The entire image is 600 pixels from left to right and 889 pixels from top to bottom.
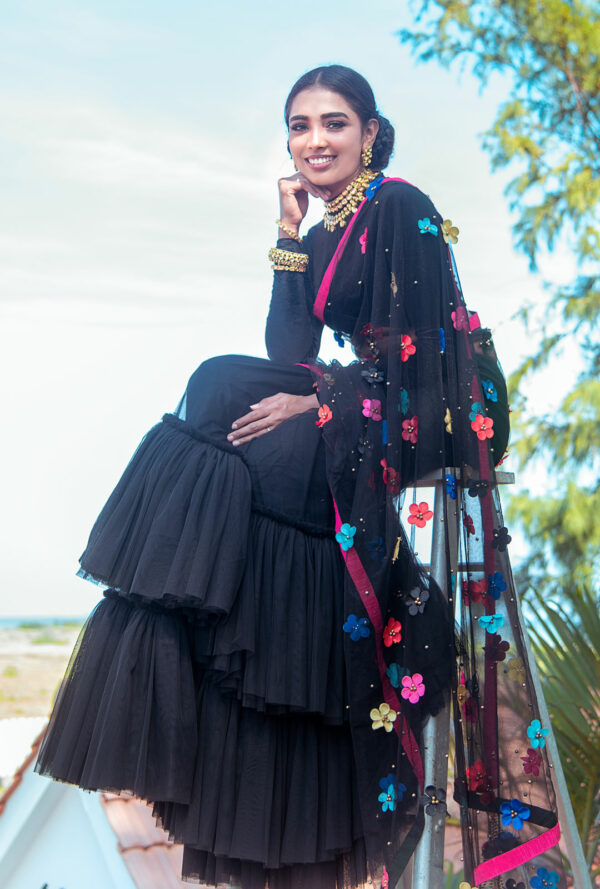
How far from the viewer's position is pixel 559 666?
94.3 inches

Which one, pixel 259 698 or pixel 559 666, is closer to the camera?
pixel 259 698

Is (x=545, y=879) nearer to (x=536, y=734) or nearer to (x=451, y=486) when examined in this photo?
(x=536, y=734)

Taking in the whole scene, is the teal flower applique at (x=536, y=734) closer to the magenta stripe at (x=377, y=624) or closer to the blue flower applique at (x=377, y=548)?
the magenta stripe at (x=377, y=624)

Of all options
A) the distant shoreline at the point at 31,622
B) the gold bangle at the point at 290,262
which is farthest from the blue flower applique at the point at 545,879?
the distant shoreline at the point at 31,622

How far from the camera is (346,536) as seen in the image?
1.42 meters

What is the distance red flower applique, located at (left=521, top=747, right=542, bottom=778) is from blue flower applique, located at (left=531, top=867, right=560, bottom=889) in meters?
0.14

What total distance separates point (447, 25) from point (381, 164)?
5.98m

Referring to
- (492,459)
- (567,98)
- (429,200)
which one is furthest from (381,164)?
(567,98)

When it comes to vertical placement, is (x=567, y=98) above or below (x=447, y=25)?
below

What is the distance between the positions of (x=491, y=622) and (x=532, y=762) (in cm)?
23

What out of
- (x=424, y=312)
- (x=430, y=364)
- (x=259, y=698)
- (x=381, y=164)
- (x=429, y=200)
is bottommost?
(x=259, y=698)

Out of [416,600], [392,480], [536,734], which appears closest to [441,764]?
[536,734]

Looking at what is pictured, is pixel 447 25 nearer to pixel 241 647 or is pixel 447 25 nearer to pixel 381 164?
pixel 381 164

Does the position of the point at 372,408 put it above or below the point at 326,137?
below
